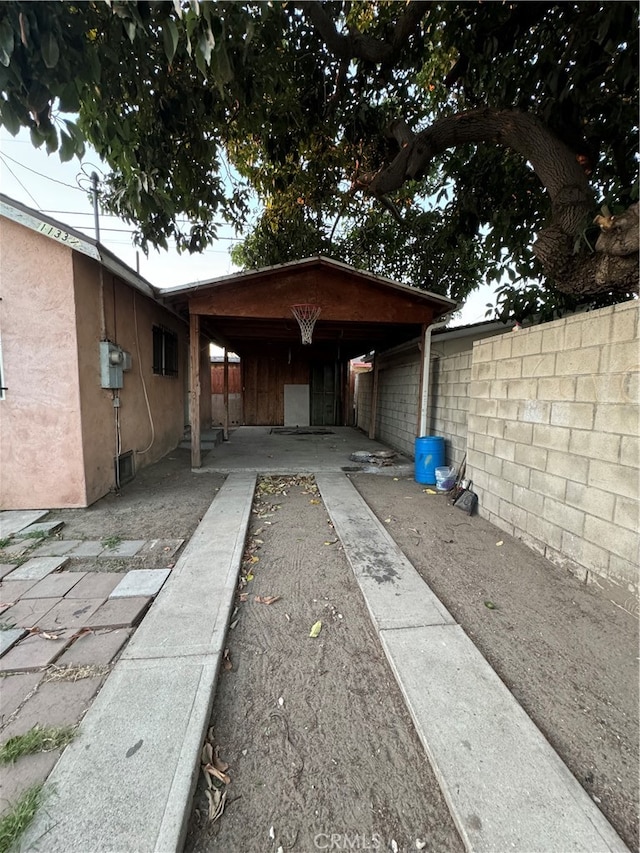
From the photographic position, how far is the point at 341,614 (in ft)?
7.38

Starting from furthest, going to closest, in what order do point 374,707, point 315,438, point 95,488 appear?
point 315,438 < point 95,488 < point 374,707

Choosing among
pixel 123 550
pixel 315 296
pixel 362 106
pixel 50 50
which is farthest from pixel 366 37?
pixel 123 550

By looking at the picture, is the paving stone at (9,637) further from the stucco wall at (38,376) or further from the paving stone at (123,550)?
the stucco wall at (38,376)

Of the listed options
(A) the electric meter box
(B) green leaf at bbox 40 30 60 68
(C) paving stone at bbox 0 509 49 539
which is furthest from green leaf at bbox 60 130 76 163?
(C) paving stone at bbox 0 509 49 539

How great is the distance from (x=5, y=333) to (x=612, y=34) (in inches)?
253

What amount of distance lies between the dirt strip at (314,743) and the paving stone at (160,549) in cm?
97

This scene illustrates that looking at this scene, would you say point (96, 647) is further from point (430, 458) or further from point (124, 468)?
point (430, 458)

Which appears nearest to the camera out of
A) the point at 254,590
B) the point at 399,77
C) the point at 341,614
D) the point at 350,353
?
the point at 341,614

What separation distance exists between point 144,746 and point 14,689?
2.75 feet

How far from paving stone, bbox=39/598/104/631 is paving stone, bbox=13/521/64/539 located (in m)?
1.37

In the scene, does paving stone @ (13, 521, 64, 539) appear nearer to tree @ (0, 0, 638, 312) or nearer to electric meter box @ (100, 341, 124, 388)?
electric meter box @ (100, 341, 124, 388)

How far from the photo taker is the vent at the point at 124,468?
15.7ft

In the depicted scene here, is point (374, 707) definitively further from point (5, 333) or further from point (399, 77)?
point (399, 77)

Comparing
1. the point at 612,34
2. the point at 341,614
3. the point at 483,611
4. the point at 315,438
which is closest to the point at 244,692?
the point at 341,614
